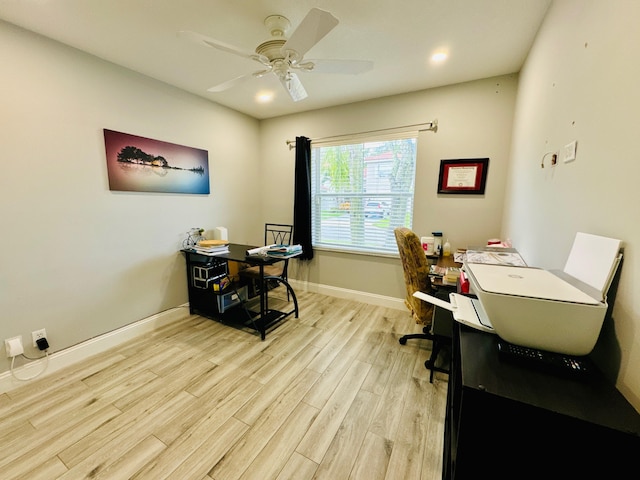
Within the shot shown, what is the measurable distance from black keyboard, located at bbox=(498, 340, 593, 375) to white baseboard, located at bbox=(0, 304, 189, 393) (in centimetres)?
296

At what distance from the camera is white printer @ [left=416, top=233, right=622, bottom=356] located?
730 millimetres

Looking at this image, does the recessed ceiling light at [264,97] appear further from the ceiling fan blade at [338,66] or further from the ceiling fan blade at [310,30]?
the ceiling fan blade at [310,30]

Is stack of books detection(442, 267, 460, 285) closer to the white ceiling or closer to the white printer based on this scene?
the white printer

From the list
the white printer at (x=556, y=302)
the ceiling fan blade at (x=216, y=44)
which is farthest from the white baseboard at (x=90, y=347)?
the white printer at (x=556, y=302)

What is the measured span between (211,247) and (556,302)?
8.96 feet

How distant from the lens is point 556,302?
2.40 feet

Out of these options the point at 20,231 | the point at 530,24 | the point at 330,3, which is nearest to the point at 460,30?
the point at 530,24

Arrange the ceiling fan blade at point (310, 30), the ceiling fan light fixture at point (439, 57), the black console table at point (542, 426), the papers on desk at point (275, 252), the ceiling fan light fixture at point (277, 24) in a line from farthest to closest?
the papers on desk at point (275, 252) → the ceiling fan light fixture at point (439, 57) → the ceiling fan light fixture at point (277, 24) → the ceiling fan blade at point (310, 30) → the black console table at point (542, 426)

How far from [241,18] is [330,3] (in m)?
0.60

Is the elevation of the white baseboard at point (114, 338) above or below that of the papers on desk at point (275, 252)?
below

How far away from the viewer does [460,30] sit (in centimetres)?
178

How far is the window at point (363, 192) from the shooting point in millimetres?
3016

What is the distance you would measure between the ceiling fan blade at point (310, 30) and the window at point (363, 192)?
1.73 m

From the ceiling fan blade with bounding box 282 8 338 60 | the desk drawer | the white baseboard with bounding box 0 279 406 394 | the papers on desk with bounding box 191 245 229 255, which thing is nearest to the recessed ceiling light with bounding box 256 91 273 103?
the ceiling fan blade with bounding box 282 8 338 60
